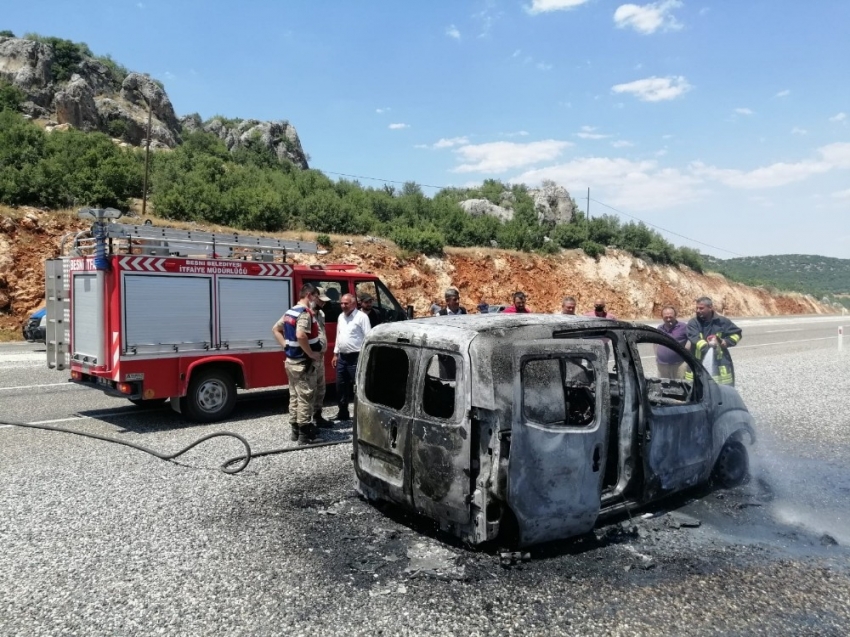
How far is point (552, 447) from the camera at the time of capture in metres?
4.25

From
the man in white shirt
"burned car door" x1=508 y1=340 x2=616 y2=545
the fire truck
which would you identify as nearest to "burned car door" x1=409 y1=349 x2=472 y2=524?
"burned car door" x1=508 y1=340 x2=616 y2=545

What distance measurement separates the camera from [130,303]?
814 cm

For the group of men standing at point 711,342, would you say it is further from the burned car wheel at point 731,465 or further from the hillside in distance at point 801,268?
the hillside in distance at point 801,268

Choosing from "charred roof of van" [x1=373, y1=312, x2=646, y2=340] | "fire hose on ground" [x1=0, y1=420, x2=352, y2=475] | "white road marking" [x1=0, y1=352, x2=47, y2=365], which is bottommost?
"fire hose on ground" [x1=0, y1=420, x2=352, y2=475]

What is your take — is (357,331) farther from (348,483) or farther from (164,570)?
(164,570)

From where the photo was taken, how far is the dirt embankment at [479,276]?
80.9 feet

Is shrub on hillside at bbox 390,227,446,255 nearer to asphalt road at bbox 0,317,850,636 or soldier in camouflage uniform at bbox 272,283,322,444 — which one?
soldier in camouflage uniform at bbox 272,283,322,444

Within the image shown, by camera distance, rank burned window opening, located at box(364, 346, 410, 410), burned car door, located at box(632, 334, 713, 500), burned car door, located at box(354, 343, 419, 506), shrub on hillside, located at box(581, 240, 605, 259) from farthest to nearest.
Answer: shrub on hillside, located at box(581, 240, 605, 259) → burned car door, located at box(632, 334, 713, 500) → burned window opening, located at box(364, 346, 410, 410) → burned car door, located at box(354, 343, 419, 506)

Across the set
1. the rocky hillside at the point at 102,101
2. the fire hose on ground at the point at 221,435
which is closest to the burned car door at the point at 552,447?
the fire hose on ground at the point at 221,435

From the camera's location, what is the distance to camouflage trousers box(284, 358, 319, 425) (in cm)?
736

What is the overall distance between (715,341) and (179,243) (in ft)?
23.2

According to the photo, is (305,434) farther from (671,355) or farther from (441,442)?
(671,355)

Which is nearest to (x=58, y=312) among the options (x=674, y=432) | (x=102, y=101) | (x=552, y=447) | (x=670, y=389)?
(x=552, y=447)

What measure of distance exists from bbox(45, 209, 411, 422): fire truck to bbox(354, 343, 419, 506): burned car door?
4.23m
